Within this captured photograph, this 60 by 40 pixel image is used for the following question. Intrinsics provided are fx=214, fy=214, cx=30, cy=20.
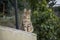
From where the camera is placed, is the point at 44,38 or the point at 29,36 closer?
the point at 29,36

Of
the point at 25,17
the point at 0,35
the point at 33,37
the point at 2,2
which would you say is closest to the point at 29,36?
the point at 33,37

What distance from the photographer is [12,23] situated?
5.48m

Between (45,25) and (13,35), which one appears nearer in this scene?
(13,35)

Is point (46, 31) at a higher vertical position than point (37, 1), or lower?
lower

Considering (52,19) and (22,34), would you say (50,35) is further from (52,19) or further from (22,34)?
(22,34)

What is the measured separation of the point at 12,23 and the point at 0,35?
2082mm

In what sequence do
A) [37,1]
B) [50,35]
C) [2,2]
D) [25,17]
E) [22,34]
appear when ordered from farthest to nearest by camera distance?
1. [2,2]
2. [37,1]
3. [50,35]
4. [25,17]
5. [22,34]

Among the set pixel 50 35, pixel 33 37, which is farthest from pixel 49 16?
pixel 33 37

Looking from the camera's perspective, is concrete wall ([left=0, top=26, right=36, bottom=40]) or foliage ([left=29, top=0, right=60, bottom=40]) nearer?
concrete wall ([left=0, top=26, right=36, bottom=40])

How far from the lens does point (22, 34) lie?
11.0 ft

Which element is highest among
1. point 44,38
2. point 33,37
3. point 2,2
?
point 2,2

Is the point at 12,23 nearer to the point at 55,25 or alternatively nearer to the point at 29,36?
the point at 55,25

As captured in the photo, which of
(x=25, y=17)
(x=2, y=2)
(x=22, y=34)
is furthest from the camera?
(x=2, y=2)

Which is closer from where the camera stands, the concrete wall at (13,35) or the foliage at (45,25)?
the concrete wall at (13,35)
